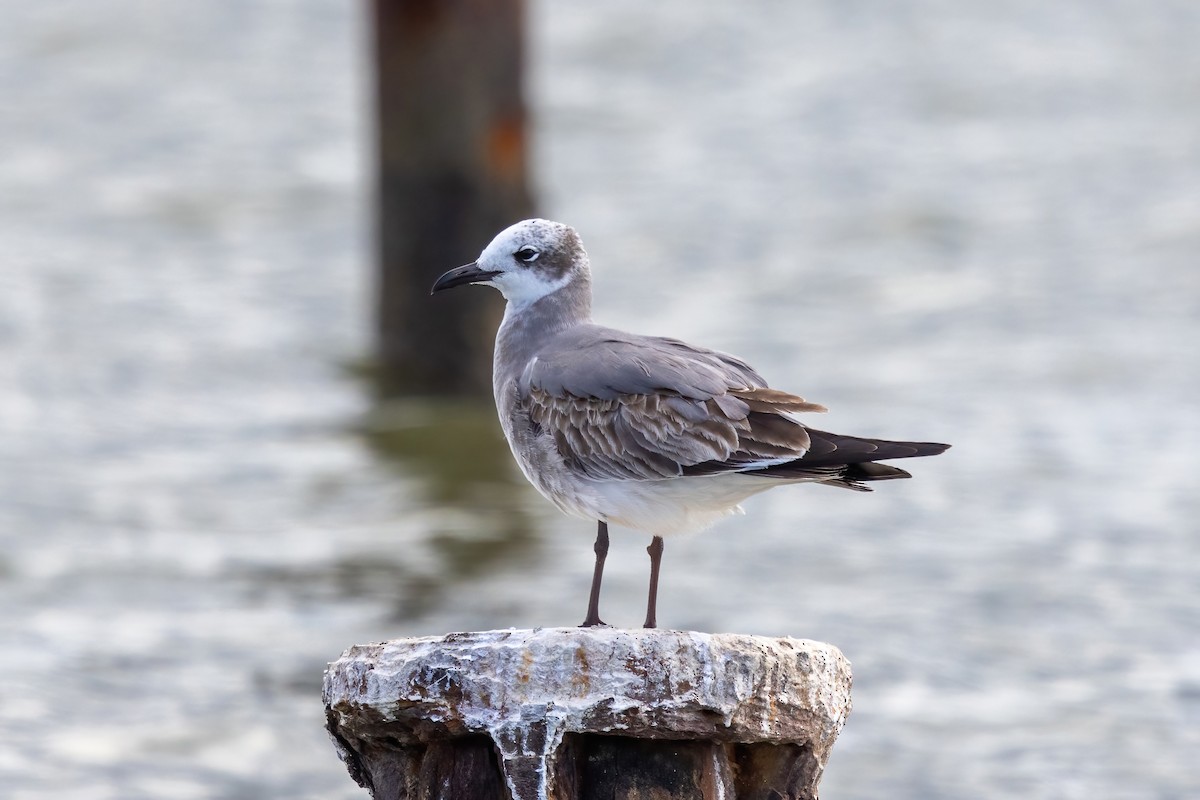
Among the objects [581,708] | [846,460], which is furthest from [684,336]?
[581,708]

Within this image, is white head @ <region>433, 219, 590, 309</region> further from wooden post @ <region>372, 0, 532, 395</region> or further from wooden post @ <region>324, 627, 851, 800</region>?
wooden post @ <region>372, 0, 532, 395</region>

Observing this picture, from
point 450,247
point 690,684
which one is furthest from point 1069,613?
point 690,684

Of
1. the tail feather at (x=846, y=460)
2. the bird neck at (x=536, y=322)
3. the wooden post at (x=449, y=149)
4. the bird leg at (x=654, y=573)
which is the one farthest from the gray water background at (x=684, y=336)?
the tail feather at (x=846, y=460)

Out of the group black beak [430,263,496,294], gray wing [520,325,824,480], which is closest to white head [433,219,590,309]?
black beak [430,263,496,294]

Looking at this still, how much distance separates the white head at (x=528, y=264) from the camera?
618cm

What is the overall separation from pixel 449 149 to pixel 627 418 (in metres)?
8.47

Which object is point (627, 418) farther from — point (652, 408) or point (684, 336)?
point (684, 336)

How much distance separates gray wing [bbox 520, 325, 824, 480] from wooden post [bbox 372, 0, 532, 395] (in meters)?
7.94

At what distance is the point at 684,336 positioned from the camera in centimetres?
1553

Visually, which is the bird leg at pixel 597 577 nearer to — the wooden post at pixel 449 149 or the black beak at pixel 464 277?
the black beak at pixel 464 277

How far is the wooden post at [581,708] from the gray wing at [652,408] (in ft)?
2.17

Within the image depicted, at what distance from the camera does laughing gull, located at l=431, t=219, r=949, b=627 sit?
534 centimetres

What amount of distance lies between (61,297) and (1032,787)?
11.2 m

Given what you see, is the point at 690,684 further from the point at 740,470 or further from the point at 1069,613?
the point at 1069,613
